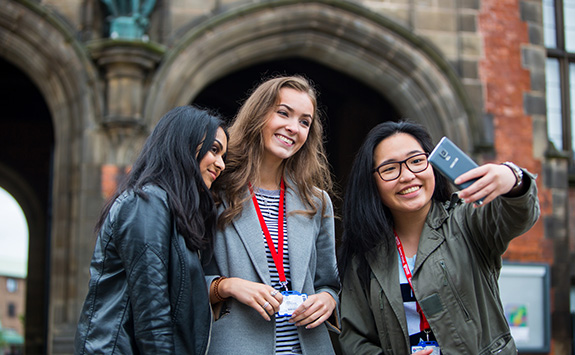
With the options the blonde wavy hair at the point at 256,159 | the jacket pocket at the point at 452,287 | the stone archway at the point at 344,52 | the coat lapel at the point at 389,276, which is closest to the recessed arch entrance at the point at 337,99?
the stone archway at the point at 344,52

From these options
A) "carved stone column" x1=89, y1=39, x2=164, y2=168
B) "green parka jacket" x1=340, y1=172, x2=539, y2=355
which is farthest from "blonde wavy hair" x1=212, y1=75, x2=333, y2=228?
"carved stone column" x1=89, y1=39, x2=164, y2=168

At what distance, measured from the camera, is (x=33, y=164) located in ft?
40.0

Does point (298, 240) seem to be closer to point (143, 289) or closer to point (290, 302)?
point (290, 302)

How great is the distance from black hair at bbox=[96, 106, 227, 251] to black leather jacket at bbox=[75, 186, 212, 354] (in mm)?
37

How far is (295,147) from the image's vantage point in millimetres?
2516

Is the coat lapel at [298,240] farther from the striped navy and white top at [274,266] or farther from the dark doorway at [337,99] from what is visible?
the dark doorway at [337,99]

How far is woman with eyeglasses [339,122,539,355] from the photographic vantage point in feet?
6.75

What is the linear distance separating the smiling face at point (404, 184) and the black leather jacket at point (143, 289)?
68 centimetres

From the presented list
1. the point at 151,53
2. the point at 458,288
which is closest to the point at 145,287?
the point at 458,288

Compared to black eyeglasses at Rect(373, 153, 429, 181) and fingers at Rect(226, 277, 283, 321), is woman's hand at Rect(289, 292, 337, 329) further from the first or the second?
black eyeglasses at Rect(373, 153, 429, 181)

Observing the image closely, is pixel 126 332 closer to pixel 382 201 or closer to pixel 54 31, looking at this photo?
pixel 382 201

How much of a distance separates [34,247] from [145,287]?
35.8 feet

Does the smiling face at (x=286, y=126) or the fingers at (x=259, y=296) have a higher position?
the smiling face at (x=286, y=126)

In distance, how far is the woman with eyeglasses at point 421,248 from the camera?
81.0 inches
